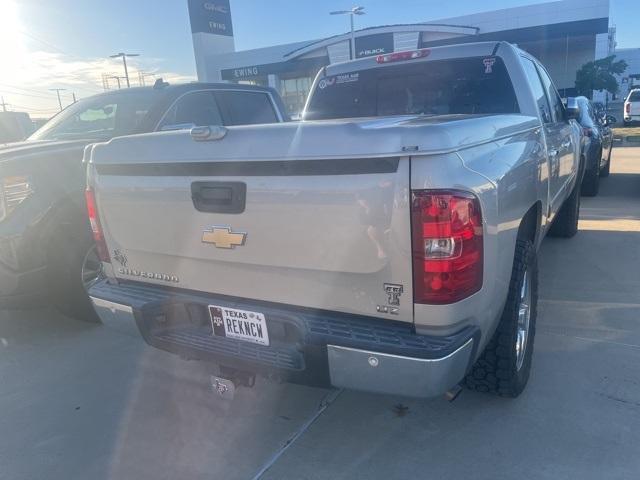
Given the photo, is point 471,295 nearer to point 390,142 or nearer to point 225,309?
point 390,142

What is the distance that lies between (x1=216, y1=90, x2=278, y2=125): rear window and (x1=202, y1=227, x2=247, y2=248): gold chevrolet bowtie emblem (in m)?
3.18

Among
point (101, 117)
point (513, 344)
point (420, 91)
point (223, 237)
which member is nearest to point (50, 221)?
point (101, 117)

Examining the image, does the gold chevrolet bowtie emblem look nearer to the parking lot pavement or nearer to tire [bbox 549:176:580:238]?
the parking lot pavement

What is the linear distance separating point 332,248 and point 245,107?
158 inches

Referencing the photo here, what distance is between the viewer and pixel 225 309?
2570 mm

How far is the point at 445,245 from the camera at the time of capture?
2.06 metres

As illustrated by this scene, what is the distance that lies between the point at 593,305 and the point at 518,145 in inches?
80.9

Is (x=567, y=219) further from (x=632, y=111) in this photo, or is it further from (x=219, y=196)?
(x=632, y=111)

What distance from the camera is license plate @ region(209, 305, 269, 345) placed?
2.47 metres

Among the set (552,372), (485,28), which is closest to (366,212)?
(552,372)

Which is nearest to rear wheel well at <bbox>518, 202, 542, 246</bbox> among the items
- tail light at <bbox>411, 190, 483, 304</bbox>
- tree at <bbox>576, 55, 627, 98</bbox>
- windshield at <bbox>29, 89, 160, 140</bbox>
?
tail light at <bbox>411, 190, 483, 304</bbox>

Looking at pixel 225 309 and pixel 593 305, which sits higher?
pixel 225 309

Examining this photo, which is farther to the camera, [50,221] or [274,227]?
[50,221]

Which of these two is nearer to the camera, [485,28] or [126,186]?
[126,186]
